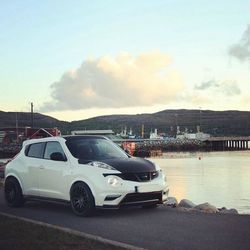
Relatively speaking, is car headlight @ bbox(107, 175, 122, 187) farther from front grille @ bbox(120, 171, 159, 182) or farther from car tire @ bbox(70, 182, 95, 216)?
car tire @ bbox(70, 182, 95, 216)

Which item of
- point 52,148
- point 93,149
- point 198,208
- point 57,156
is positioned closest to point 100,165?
point 93,149

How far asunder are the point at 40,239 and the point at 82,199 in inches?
104

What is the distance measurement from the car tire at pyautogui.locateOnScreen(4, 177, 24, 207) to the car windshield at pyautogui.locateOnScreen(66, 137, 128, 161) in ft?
6.91

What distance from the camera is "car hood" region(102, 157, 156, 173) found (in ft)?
36.5

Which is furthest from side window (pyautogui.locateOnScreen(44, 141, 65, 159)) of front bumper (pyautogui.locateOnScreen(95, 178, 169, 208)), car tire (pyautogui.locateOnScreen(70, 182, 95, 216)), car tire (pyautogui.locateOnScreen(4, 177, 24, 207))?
front bumper (pyautogui.locateOnScreen(95, 178, 169, 208))

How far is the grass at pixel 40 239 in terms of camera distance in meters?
8.03

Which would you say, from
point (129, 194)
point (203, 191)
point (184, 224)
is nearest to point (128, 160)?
point (129, 194)

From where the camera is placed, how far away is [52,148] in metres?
12.6

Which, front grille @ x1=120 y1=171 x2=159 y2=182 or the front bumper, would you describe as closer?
the front bumper

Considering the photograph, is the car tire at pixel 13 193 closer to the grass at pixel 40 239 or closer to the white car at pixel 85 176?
the white car at pixel 85 176

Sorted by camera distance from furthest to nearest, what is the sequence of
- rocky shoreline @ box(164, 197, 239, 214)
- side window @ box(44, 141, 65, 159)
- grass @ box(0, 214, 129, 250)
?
1. rocky shoreline @ box(164, 197, 239, 214)
2. side window @ box(44, 141, 65, 159)
3. grass @ box(0, 214, 129, 250)

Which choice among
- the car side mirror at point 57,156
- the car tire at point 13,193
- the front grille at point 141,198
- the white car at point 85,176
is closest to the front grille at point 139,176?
the white car at point 85,176

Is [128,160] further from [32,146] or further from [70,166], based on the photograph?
[32,146]

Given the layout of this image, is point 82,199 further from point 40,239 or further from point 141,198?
point 40,239
